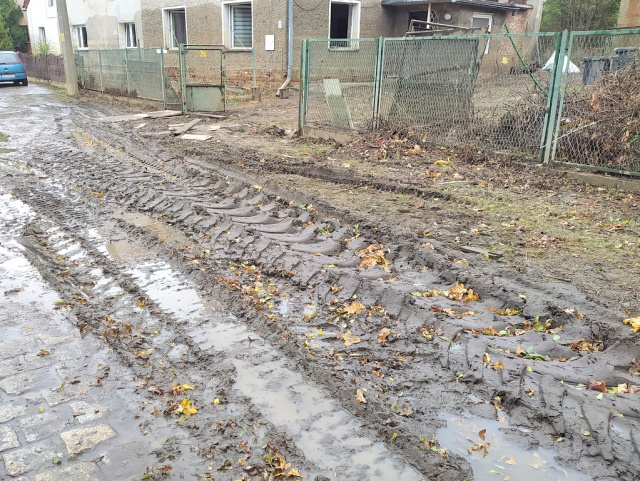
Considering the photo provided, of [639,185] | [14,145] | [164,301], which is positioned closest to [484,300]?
[164,301]

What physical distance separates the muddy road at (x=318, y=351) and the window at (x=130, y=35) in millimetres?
22036

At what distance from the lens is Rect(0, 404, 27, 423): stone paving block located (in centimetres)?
323

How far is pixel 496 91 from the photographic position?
349 inches

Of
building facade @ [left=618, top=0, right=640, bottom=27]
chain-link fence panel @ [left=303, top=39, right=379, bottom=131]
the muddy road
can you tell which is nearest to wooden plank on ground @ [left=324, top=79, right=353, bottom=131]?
chain-link fence panel @ [left=303, top=39, right=379, bottom=131]

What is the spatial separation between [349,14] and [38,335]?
741 inches

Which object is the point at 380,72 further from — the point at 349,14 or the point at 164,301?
the point at 349,14

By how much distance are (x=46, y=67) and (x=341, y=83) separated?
24487mm

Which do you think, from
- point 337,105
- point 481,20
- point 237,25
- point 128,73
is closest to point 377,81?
point 337,105

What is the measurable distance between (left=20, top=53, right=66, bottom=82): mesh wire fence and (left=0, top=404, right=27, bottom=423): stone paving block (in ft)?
89.6

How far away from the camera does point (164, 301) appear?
15.8ft

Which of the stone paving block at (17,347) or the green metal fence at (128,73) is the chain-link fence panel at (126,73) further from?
the stone paving block at (17,347)

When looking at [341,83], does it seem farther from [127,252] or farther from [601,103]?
[127,252]

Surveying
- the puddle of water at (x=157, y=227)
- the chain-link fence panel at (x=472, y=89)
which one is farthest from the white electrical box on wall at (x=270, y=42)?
the puddle of water at (x=157, y=227)

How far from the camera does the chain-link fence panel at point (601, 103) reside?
7.52m
